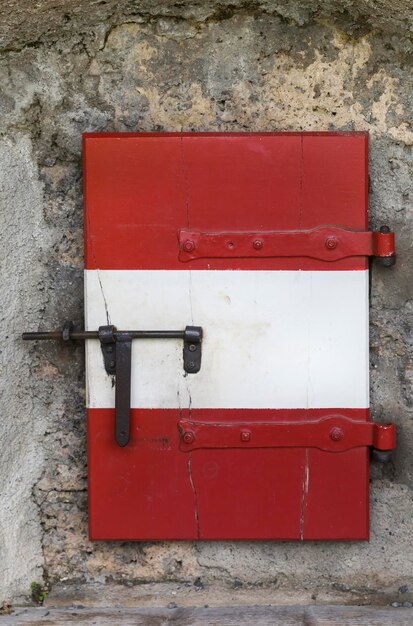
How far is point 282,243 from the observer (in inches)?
67.1

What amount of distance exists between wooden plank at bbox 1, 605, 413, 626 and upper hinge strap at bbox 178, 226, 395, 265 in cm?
90

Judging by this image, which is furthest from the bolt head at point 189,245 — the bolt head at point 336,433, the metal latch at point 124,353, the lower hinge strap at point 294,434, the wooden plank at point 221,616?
the wooden plank at point 221,616

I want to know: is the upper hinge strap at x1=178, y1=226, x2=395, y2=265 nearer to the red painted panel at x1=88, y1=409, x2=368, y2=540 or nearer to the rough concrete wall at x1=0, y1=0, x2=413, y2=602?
the rough concrete wall at x1=0, y1=0, x2=413, y2=602

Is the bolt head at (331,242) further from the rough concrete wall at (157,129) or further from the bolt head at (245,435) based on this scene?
the bolt head at (245,435)

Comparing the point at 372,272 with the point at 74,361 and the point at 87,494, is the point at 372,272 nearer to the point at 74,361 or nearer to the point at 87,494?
the point at 74,361

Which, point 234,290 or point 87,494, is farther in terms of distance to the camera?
point 87,494

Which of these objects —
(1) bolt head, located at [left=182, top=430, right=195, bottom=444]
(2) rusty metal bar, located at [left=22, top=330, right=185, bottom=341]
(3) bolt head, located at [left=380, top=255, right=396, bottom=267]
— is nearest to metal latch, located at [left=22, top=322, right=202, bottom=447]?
(2) rusty metal bar, located at [left=22, top=330, right=185, bottom=341]

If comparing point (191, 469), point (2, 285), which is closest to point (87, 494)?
point (191, 469)

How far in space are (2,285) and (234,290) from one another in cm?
→ 61

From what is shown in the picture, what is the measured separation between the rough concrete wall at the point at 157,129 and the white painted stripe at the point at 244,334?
120 mm

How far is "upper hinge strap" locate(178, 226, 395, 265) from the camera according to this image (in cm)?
170

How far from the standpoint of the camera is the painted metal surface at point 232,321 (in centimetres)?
171

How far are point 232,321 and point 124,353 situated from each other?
279mm

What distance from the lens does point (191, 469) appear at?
177cm
